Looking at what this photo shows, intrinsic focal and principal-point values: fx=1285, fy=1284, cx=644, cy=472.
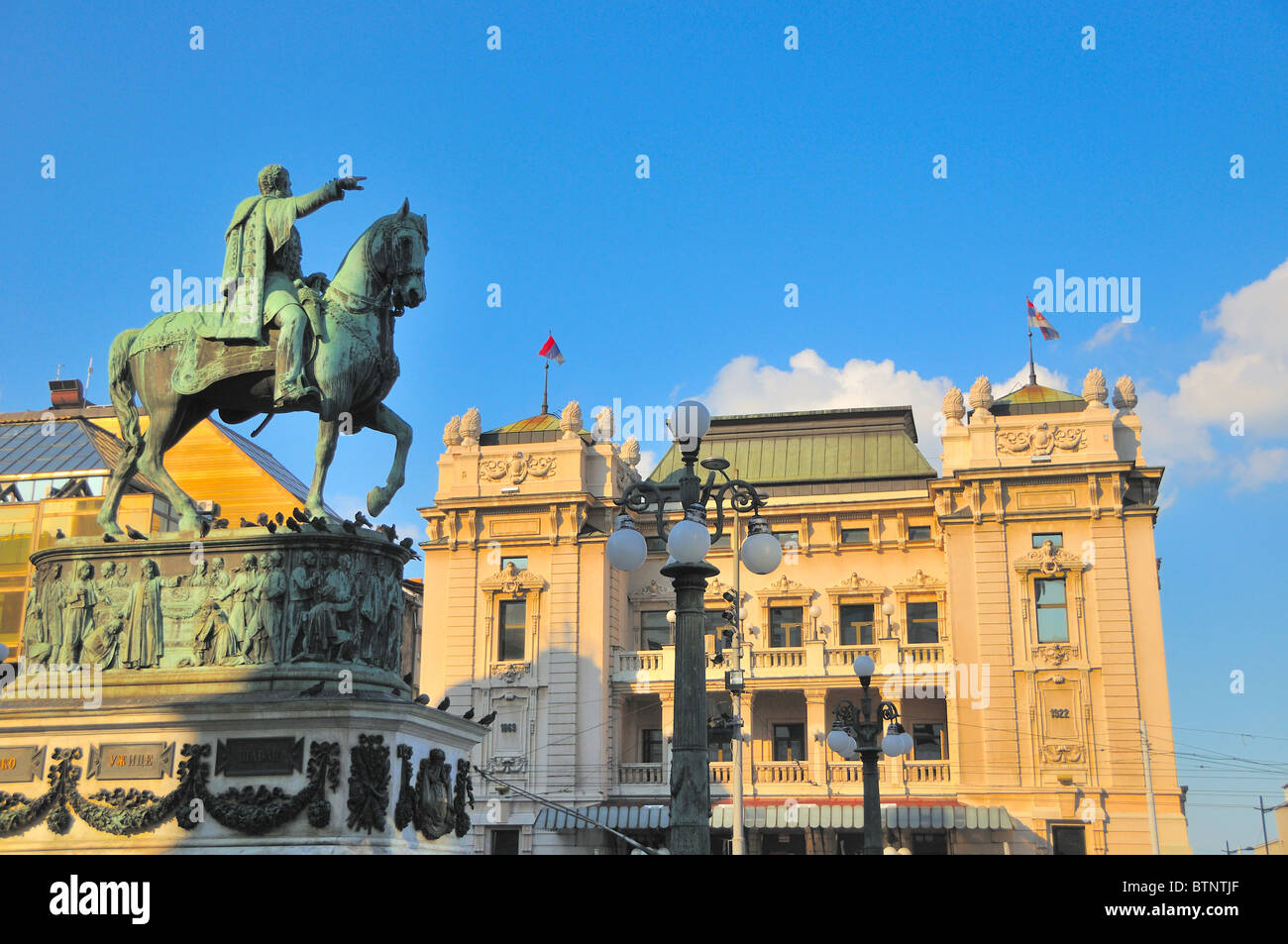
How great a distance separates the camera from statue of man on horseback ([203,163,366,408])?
54.1 feet

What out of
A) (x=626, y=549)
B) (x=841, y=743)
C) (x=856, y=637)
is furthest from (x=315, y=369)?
(x=856, y=637)

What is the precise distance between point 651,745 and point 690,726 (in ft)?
122

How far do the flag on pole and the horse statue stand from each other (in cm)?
3421

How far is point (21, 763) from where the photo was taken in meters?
15.4

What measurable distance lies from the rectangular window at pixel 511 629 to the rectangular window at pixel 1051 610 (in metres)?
18.3

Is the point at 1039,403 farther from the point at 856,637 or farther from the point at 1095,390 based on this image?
the point at 856,637

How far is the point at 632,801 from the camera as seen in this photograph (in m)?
45.5

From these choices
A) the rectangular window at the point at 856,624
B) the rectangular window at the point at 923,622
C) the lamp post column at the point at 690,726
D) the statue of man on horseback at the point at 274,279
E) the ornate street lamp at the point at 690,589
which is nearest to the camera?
the lamp post column at the point at 690,726

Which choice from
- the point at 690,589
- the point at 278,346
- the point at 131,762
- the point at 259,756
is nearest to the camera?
the point at 690,589

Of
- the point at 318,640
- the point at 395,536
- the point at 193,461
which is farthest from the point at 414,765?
the point at 193,461

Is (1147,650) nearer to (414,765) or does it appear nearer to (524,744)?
(524,744)

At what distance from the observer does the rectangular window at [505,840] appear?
45156 mm

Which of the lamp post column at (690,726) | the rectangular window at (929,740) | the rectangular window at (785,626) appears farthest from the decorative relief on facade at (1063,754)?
the lamp post column at (690,726)

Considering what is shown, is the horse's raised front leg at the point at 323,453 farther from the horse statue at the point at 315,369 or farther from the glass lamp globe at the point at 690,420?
the glass lamp globe at the point at 690,420
